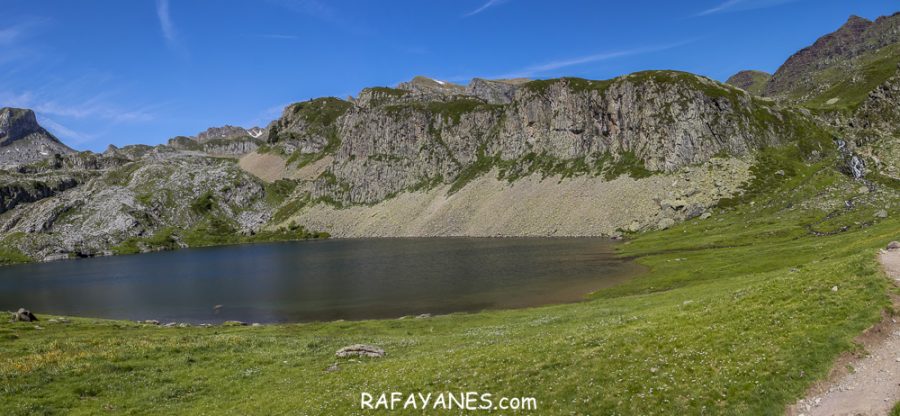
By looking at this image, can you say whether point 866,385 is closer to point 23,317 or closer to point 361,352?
point 361,352

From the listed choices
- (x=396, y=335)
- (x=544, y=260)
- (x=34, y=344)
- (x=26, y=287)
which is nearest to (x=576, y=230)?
(x=544, y=260)

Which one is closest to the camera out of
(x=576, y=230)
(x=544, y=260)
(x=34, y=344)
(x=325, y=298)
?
(x=34, y=344)

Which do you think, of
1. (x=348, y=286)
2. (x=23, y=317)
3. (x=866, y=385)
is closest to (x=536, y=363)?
(x=866, y=385)

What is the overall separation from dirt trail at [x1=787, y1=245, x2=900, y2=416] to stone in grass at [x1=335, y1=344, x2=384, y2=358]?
1007 inches

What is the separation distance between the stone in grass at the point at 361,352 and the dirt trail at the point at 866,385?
83.9ft

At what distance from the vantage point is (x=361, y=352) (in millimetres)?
36219

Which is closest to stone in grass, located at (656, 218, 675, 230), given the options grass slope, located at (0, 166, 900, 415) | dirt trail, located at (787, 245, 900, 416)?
grass slope, located at (0, 166, 900, 415)

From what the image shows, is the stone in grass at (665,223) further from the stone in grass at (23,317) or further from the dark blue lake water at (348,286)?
the stone in grass at (23,317)

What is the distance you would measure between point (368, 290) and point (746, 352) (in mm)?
81875

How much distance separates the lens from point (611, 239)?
16250 centimetres

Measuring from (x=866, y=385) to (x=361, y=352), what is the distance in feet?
93.9

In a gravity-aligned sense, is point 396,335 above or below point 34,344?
below

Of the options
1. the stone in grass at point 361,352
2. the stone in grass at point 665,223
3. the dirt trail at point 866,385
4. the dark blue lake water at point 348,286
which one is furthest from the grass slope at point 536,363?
the stone in grass at point 665,223

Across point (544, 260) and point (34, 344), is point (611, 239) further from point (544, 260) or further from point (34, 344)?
point (34, 344)
